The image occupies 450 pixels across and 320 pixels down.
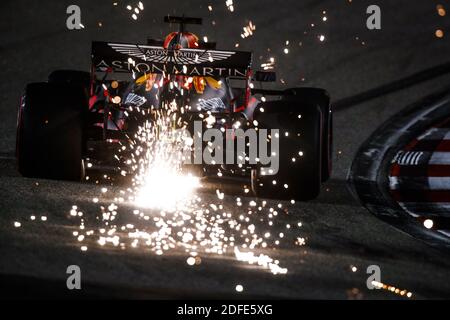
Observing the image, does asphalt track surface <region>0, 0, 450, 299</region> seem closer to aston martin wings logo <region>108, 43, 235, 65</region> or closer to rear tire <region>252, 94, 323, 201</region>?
rear tire <region>252, 94, 323, 201</region>

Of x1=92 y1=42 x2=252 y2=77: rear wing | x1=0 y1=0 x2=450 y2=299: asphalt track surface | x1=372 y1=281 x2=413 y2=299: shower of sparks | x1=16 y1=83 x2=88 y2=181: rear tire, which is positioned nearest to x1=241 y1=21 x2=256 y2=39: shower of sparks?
x1=0 y1=0 x2=450 y2=299: asphalt track surface

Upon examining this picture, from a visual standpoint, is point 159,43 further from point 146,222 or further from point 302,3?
point 302,3

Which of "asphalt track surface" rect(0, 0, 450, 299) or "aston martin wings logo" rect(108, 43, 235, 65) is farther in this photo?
"aston martin wings logo" rect(108, 43, 235, 65)

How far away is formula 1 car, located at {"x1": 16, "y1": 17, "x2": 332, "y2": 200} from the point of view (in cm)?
840

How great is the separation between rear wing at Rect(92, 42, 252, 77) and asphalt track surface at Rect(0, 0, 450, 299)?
1.04 meters

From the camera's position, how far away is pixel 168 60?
868cm

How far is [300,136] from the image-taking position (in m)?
8.40

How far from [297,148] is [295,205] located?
1.60 feet

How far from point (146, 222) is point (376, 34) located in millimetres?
9515

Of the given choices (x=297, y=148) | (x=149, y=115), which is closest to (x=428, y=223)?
(x=297, y=148)

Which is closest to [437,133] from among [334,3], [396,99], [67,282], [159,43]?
[396,99]

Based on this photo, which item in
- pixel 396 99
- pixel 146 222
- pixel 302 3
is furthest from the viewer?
pixel 302 3

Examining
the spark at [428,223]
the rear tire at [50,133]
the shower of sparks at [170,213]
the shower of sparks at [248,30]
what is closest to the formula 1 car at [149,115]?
the rear tire at [50,133]

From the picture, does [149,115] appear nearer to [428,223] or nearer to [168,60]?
[168,60]
